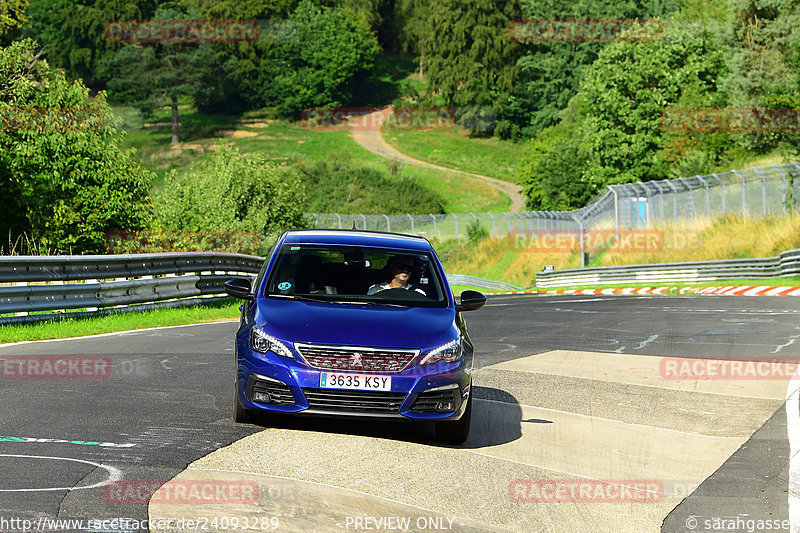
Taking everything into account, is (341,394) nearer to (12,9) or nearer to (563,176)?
Result: (12,9)

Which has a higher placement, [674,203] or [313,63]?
[313,63]

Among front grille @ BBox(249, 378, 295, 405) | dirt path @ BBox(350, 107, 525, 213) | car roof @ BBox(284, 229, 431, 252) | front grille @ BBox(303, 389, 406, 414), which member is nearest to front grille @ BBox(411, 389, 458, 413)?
front grille @ BBox(303, 389, 406, 414)

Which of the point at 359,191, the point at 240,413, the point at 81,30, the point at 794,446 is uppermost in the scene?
the point at 81,30

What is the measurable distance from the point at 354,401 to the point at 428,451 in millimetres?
648

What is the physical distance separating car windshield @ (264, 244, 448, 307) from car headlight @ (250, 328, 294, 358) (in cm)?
76

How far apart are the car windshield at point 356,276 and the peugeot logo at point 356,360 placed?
39.5 inches

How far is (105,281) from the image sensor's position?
18.9m

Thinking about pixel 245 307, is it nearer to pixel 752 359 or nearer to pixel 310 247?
pixel 310 247

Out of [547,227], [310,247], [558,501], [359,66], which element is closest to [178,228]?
[547,227]

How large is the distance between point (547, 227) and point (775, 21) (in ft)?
58.9

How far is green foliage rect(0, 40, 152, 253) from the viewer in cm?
3012

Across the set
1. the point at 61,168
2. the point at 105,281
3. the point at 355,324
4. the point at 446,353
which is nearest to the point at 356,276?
the point at 355,324

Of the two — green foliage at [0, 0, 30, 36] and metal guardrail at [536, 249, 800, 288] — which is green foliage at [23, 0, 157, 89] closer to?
metal guardrail at [536, 249, 800, 288]

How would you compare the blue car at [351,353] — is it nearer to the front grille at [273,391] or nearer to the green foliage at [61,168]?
the front grille at [273,391]
